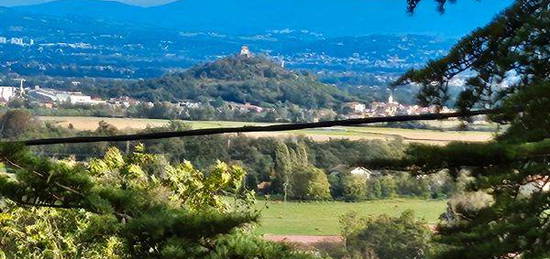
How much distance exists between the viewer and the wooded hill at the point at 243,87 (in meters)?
38.4

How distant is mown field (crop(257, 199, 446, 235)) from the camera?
16.8m

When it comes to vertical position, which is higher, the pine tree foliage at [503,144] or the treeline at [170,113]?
the pine tree foliage at [503,144]

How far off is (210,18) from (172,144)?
314 ft

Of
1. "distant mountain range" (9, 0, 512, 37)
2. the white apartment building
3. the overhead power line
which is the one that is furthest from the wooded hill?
the overhead power line

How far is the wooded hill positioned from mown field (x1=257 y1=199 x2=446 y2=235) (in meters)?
15.6

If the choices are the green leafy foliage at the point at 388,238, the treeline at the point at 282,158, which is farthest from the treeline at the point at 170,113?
the green leafy foliage at the point at 388,238

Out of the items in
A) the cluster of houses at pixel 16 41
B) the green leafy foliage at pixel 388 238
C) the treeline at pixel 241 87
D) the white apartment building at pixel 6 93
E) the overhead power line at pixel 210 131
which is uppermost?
the overhead power line at pixel 210 131

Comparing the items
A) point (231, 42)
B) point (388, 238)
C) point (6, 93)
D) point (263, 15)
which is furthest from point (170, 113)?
point (263, 15)

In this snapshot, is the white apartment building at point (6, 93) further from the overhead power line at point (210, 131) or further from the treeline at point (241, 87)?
the overhead power line at point (210, 131)

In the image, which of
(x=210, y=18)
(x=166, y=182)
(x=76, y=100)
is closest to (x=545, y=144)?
(x=166, y=182)

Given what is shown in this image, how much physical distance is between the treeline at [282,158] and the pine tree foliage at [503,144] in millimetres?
11329

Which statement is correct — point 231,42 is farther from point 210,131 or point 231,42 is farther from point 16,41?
point 210,131

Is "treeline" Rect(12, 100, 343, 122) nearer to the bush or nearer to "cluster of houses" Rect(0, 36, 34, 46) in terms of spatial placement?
the bush

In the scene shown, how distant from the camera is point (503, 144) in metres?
2.09
